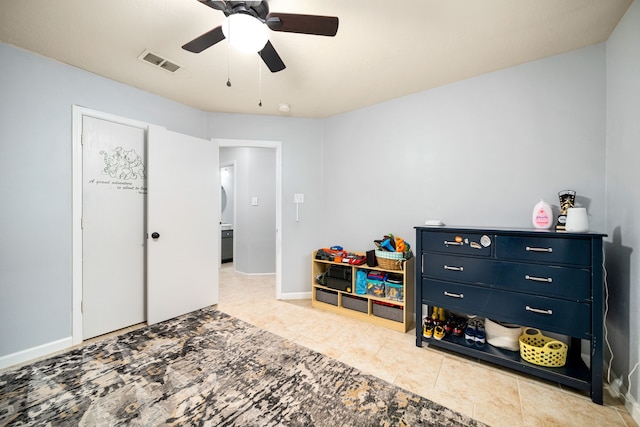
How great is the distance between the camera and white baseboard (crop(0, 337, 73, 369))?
1.98 metres

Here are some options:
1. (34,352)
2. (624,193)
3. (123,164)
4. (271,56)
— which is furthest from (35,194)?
(624,193)

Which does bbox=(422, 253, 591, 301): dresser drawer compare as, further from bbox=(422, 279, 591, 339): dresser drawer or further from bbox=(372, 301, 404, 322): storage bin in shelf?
bbox=(372, 301, 404, 322): storage bin in shelf

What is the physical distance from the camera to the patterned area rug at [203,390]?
151 cm

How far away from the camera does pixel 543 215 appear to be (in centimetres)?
200

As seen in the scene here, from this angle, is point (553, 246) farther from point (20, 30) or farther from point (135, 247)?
point (20, 30)

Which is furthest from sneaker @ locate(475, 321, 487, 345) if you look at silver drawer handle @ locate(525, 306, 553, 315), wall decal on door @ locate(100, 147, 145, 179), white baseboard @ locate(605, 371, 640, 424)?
wall decal on door @ locate(100, 147, 145, 179)

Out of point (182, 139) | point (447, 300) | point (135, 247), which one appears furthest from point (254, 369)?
point (182, 139)

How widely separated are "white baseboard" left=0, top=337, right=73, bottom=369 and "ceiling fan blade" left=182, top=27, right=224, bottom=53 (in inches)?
105

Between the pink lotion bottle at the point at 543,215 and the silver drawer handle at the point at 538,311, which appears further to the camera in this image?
the pink lotion bottle at the point at 543,215

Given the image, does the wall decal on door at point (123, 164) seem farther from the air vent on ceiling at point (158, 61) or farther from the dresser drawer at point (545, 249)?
the dresser drawer at point (545, 249)

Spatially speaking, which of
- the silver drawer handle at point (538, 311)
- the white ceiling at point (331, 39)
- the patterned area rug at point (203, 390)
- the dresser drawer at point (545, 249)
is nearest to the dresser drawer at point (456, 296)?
the silver drawer handle at point (538, 311)

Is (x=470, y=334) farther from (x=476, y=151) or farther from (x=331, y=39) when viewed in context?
(x=331, y=39)

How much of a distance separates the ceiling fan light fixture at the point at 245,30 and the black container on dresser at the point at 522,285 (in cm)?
188

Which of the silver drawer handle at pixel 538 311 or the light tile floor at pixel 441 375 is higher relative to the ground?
the silver drawer handle at pixel 538 311
